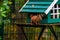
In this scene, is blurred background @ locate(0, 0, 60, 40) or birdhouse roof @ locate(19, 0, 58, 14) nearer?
birdhouse roof @ locate(19, 0, 58, 14)

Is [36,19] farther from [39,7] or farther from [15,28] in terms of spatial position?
[15,28]

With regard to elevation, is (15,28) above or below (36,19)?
below

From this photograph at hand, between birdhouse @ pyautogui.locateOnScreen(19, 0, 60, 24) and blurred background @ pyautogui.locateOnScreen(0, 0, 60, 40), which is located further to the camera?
blurred background @ pyautogui.locateOnScreen(0, 0, 60, 40)

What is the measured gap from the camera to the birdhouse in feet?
9.41

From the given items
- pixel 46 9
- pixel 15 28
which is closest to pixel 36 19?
pixel 46 9

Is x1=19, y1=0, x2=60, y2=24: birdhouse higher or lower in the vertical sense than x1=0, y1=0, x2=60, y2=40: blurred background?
higher

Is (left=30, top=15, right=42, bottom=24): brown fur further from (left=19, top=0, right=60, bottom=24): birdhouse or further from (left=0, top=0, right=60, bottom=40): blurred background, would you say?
(left=0, top=0, right=60, bottom=40): blurred background

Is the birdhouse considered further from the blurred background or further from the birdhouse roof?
the blurred background

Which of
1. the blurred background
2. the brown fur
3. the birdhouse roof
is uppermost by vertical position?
the birdhouse roof

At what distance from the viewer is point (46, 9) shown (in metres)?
2.85

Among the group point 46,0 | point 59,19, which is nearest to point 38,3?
point 46,0

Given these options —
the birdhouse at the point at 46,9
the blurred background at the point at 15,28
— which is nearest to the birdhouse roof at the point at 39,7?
the birdhouse at the point at 46,9

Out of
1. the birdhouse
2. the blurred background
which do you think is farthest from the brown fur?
the blurred background

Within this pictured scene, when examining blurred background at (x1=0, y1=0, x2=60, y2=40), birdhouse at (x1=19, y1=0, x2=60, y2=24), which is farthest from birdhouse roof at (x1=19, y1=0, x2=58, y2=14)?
blurred background at (x1=0, y1=0, x2=60, y2=40)
